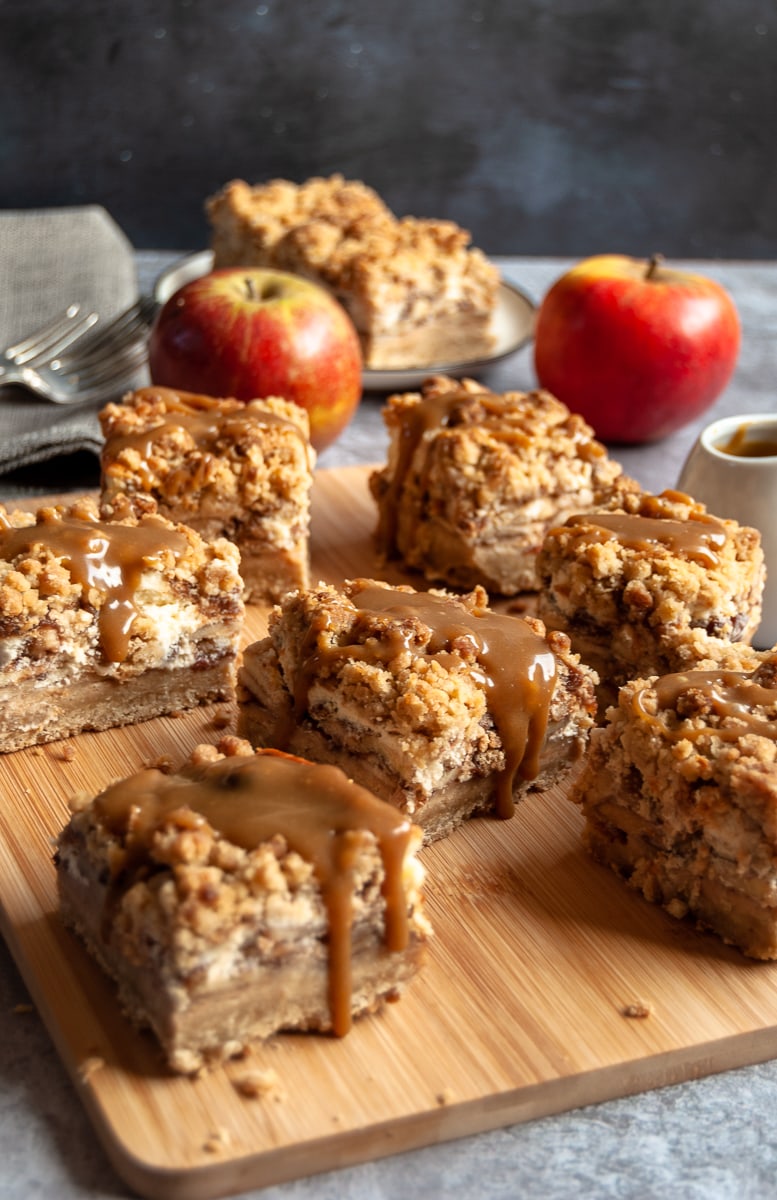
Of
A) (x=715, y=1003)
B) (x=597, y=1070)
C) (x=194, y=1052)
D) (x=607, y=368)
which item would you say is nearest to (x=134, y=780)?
(x=194, y=1052)

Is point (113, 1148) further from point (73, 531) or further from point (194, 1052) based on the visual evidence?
point (73, 531)

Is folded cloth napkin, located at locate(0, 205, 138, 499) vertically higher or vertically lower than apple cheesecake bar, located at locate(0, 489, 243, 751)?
lower

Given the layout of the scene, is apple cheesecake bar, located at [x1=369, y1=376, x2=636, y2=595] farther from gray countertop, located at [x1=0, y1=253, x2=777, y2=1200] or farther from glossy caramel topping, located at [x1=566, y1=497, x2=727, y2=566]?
gray countertop, located at [x1=0, y1=253, x2=777, y2=1200]

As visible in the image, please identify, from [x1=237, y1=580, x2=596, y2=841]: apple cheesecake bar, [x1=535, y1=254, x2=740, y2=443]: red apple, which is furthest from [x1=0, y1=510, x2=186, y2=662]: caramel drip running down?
[x1=535, y1=254, x2=740, y2=443]: red apple

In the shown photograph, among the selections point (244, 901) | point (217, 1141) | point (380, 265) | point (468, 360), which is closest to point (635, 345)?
point (468, 360)

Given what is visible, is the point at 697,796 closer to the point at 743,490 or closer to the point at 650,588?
the point at 650,588

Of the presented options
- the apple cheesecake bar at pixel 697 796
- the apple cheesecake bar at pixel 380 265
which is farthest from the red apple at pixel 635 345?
the apple cheesecake bar at pixel 697 796

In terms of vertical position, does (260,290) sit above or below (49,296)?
above
